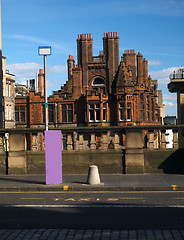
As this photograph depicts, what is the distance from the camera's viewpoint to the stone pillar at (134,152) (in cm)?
1385

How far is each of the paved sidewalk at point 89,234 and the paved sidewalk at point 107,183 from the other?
4.67m

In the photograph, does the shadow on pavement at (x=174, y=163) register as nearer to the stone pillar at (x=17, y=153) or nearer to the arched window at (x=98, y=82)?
the stone pillar at (x=17, y=153)

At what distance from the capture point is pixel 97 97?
5016 cm

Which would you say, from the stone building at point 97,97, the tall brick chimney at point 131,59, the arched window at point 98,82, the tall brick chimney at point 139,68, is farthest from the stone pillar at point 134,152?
the tall brick chimney at point 131,59

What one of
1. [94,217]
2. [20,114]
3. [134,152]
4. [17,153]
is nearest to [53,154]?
[17,153]

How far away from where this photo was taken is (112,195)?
10328 millimetres

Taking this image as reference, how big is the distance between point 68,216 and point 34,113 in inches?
1772

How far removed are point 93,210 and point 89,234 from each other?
1.93m

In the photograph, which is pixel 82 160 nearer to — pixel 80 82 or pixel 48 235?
pixel 48 235

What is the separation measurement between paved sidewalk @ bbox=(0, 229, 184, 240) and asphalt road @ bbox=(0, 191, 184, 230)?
302 millimetres

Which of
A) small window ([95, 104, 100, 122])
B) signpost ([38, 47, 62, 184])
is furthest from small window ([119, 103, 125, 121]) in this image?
signpost ([38, 47, 62, 184])

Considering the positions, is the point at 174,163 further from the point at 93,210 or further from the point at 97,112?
the point at 97,112

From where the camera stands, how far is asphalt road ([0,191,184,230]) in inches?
277

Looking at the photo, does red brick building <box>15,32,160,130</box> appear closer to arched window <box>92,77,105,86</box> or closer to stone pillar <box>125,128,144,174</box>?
arched window <box>92,77,105,86</box>
